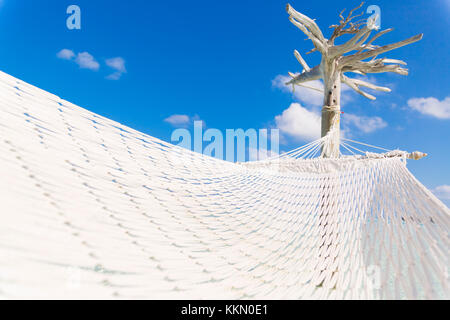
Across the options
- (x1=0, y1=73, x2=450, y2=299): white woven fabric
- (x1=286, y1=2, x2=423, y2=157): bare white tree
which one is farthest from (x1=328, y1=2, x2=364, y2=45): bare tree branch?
(x1=0, y1=73, x2=450, y2=299): white woven fabric

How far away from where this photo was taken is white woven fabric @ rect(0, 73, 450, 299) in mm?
843

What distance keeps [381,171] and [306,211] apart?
56cm

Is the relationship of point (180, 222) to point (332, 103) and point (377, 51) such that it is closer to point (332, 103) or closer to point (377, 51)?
point (332, 103)

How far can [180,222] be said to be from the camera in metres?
1.40

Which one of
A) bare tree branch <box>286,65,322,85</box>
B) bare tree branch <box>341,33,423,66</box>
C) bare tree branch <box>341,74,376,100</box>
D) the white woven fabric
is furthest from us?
bare tree branch <box>341,74,376,100</box>

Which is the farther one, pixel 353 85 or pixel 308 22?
pixel 353 85

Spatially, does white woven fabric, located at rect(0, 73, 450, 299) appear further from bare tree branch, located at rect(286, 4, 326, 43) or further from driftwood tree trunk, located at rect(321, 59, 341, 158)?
bare tree branch, located at rect(286, 4, 326, 43)

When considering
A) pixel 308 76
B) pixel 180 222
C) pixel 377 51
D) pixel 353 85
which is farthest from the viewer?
pixel 353 85

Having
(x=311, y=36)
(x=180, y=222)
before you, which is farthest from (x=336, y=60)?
(x=180, y=222)

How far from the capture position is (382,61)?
148 inches

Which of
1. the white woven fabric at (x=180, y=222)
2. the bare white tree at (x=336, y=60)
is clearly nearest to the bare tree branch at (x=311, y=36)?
the bare white tree at (x=336, y=60)

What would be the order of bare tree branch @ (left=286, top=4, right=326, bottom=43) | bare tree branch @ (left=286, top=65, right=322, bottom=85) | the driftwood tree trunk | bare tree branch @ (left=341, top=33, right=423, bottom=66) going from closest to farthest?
bare tree branch @ (left=341, top=33, right=423, bottom=66), bare tree branch @ (left=286, top=4, right=326, bottom=43), the driftwood tree trunk, bare tree branch @ (left=286, top=65, right=322, bottom=85)
